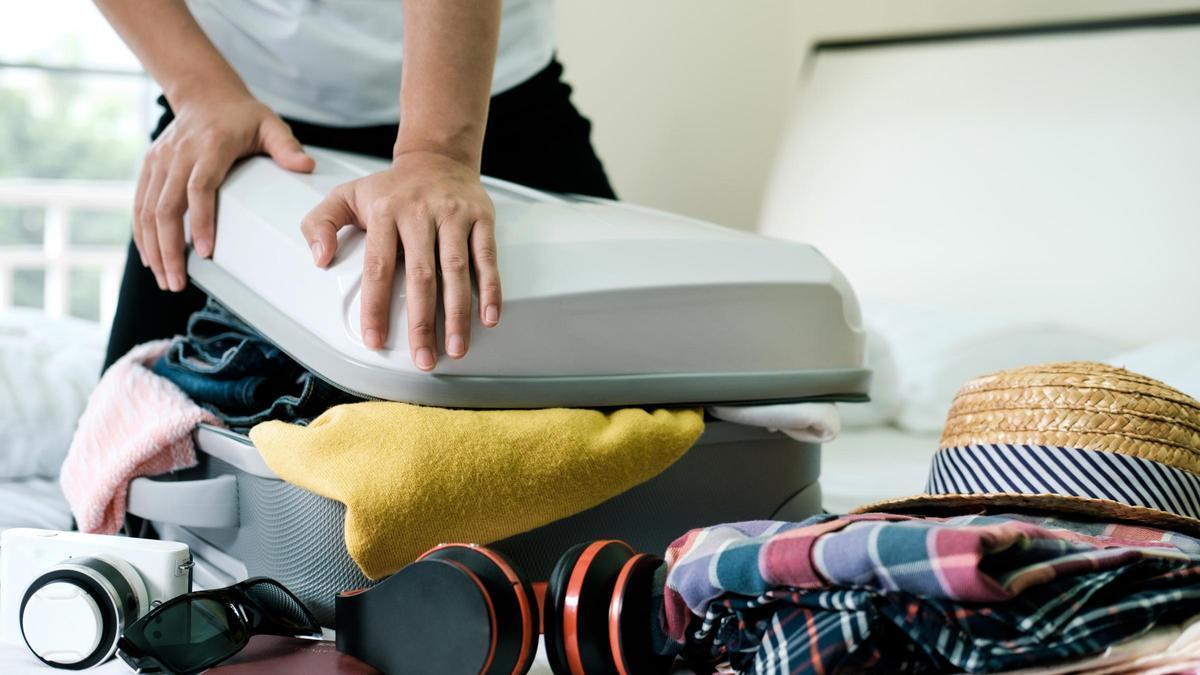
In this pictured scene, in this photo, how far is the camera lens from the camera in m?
0.59

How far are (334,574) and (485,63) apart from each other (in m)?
0.40

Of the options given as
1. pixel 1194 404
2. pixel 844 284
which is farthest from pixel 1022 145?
pixel 1194 404

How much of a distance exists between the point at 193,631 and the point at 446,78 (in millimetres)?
432

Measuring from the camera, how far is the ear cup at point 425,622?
504 millimetres

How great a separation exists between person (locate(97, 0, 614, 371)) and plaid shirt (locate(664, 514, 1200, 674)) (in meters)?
0.25

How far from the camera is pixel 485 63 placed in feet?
2.82

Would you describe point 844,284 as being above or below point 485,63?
below

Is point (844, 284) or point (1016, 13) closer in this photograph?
point (844, 284)

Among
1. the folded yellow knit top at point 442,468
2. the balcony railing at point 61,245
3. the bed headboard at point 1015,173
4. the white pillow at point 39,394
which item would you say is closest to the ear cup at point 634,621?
the folded yellow knit top at point 442,468

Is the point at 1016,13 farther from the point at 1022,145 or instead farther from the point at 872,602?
the point at 872,602

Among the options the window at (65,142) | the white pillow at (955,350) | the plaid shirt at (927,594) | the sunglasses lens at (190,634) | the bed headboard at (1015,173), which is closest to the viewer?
the plaid shirt at (927,594)

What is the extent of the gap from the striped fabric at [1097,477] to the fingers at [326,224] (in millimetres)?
410

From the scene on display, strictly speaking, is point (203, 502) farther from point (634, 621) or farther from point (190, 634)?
point (634, 621)

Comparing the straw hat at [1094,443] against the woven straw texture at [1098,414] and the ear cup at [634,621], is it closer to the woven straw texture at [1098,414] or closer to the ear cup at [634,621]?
the woven straw texture at [1098,414]
